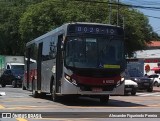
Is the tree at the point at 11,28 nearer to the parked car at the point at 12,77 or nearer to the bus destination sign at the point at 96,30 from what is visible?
the parked car at the point at 12,77

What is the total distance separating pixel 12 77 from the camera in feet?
144

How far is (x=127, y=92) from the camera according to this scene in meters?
31.2

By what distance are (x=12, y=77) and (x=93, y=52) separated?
24969mm

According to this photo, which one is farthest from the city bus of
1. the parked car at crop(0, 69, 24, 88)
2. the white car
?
the parked car at crop(0, 69, 24, 88)

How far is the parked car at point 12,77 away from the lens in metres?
43.6

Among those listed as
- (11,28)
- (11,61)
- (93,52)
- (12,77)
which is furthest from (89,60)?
(11,28)

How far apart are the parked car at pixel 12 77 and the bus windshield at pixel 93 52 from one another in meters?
24.2

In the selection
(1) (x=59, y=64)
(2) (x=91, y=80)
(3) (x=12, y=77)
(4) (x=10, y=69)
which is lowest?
(3) (x=12, y=77)

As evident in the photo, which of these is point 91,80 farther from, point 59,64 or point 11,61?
point 11,61

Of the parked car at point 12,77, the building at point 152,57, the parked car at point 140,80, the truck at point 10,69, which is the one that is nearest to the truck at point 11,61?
the truck at point 10,69

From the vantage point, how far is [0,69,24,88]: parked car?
43.6 meters

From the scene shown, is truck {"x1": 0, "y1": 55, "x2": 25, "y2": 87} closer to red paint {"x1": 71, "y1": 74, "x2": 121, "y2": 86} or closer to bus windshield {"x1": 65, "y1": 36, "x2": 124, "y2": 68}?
bus windshield {"x1": 65, "y1": 36, "x2": 124, "y2": 68}

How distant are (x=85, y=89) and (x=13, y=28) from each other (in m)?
51.1

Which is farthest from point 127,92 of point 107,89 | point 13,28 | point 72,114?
point 13,28
